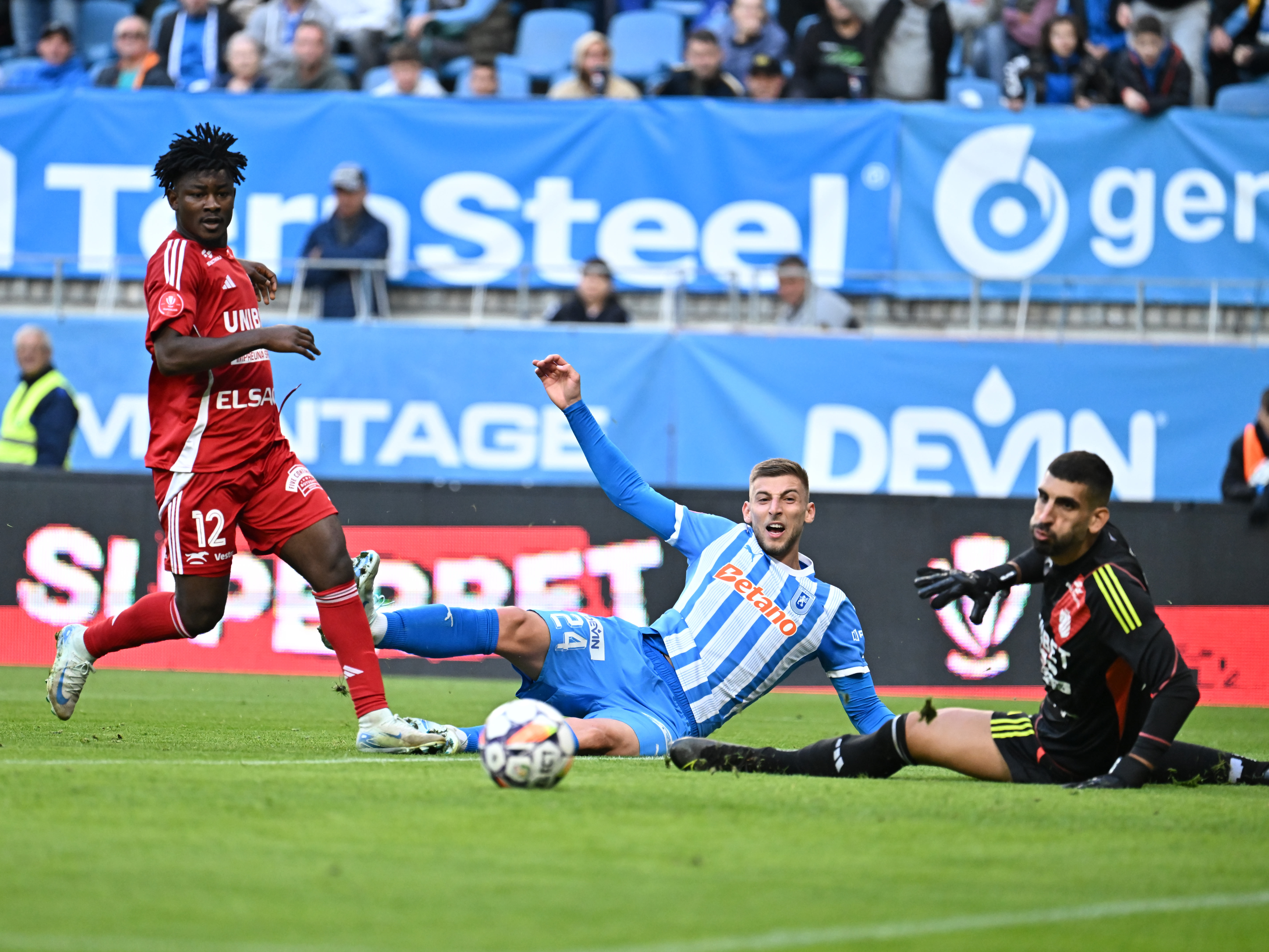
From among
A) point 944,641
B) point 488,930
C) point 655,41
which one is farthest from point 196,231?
point 655,41

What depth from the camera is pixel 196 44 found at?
1559 cm

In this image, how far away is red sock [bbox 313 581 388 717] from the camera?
6426 mm

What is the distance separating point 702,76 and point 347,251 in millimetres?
3527

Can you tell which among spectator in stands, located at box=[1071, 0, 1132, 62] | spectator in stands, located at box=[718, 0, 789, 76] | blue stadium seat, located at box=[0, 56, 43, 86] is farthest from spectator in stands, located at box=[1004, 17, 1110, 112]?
blue stadium seat, located at box=[0, 56, 43, 86]

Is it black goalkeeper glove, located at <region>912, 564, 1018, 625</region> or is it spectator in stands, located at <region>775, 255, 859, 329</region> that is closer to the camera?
black goalkeeper glove, located at <region>912, 564, 1018, 625</region>

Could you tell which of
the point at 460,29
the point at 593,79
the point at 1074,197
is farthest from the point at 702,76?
the point at 1074,197

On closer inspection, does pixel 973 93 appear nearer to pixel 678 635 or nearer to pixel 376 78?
pixel 376 78

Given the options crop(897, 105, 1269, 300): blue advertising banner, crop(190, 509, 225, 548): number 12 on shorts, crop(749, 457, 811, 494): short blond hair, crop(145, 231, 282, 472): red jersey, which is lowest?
crop(190, 509, 225, 548): number 12 on shorts

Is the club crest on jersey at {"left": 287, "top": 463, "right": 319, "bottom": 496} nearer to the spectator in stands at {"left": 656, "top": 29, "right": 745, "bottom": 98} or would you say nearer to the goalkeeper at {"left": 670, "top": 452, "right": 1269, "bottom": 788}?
the goalkeeper at {"left": 670, "top": 452, "right": 1269, "bottom": 788}

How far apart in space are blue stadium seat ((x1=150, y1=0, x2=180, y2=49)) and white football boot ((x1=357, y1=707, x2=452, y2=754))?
36.3 feet

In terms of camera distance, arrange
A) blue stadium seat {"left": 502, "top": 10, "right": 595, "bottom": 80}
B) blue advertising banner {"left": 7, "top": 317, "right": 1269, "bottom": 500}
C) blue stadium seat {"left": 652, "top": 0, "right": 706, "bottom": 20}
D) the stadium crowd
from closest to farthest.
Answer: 1. blue advertising banner {"left": 7, "top": 317, "right": 1269, "bottom": 500}
2. the stadium crowd
3. blue stadium seat {"left": 502, "top": 10, "right": 595, "bottom": 80}
4. blue stadium seat {"left": 652, "top": 0, "right": 706, "bottom": 20}

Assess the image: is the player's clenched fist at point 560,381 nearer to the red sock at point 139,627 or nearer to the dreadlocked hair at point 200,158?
the dreadlocked hair at point 200,158

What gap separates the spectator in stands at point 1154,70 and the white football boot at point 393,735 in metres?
10.2

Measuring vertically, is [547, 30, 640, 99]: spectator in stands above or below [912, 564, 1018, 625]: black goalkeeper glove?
above
